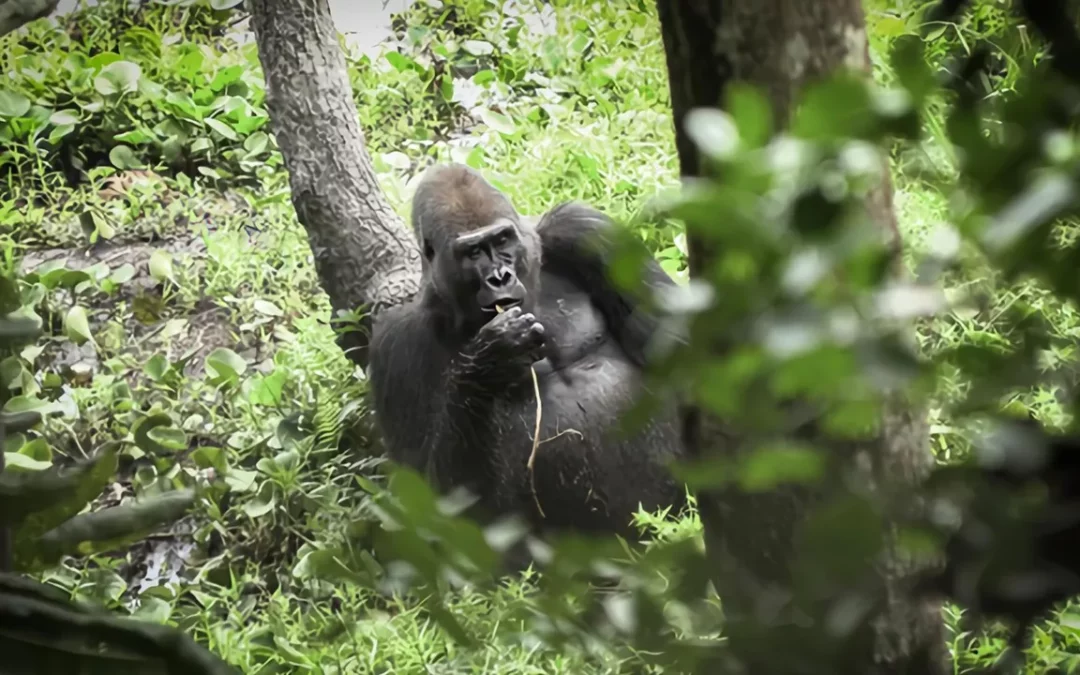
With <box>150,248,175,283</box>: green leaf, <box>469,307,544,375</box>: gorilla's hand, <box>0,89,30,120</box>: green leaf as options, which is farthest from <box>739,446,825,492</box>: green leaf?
<box>0,89,30,120</box>: green leaf

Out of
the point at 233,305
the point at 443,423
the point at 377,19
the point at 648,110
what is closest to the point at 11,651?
the point at 443,423

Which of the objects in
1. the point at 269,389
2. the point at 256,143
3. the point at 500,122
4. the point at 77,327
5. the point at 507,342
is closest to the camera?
the point at 507,342

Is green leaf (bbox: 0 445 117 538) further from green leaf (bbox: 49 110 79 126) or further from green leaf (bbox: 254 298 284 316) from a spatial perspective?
green leaf (bbox: 49 110 79 126)

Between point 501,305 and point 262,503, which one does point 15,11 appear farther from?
point 262,503

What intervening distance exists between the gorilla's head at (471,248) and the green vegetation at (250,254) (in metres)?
0.40

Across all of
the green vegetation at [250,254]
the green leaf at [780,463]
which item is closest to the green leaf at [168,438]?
the green vegetation at [250,254]

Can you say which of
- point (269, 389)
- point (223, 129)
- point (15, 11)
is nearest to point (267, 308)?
point (269, 389)

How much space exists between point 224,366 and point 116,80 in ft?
4.27

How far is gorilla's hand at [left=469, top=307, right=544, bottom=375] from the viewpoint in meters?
1.84

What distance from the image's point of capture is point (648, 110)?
316 centimetres

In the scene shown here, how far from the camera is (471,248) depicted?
6.29ft

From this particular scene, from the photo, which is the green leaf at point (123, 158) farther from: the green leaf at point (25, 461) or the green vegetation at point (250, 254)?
the green leaf at point (25, 461)

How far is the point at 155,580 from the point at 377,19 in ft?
7.18

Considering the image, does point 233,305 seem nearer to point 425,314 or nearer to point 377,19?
point 425,314
